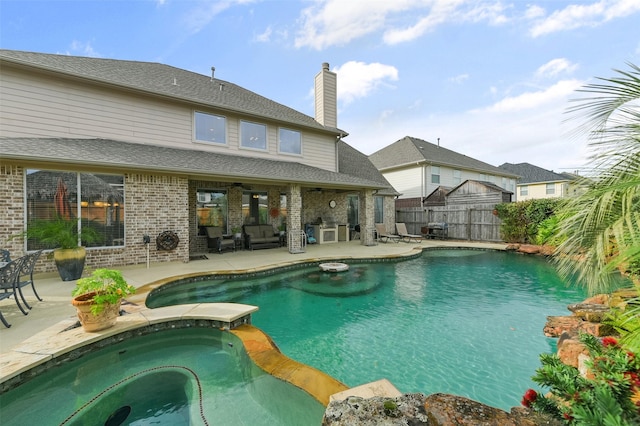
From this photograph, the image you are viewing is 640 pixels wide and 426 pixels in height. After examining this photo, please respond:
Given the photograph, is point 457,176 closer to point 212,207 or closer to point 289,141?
point 289,141

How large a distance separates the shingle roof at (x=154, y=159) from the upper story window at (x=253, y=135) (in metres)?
0.65

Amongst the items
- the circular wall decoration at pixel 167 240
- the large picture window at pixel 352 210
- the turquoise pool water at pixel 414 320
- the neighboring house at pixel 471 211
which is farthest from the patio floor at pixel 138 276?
the large picture window at pixel 352 210

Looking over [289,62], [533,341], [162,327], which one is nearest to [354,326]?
[533,341]

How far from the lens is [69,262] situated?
5988 millimetres

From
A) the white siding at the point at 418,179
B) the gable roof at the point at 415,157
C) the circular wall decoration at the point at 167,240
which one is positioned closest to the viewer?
the circular wall decoration at the point at 167,240

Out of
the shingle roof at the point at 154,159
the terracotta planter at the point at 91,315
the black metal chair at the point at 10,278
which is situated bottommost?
the terracotta planter at the point at 91,315

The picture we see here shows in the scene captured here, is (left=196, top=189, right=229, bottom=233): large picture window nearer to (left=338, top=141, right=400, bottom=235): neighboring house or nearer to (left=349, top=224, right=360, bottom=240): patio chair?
(left=338, top=141, right=400, bottom=235): neighboring house

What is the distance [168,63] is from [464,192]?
1682 centimetres

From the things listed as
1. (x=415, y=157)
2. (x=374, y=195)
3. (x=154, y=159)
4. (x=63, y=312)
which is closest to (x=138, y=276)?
(x=63, y=312)

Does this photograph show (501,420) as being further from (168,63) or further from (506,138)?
(168,63)

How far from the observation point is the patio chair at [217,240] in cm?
1019

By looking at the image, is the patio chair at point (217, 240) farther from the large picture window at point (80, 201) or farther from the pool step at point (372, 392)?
the pool step at point (372, 392)

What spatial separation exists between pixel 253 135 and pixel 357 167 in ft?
21.6

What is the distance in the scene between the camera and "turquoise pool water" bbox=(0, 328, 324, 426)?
240cm
